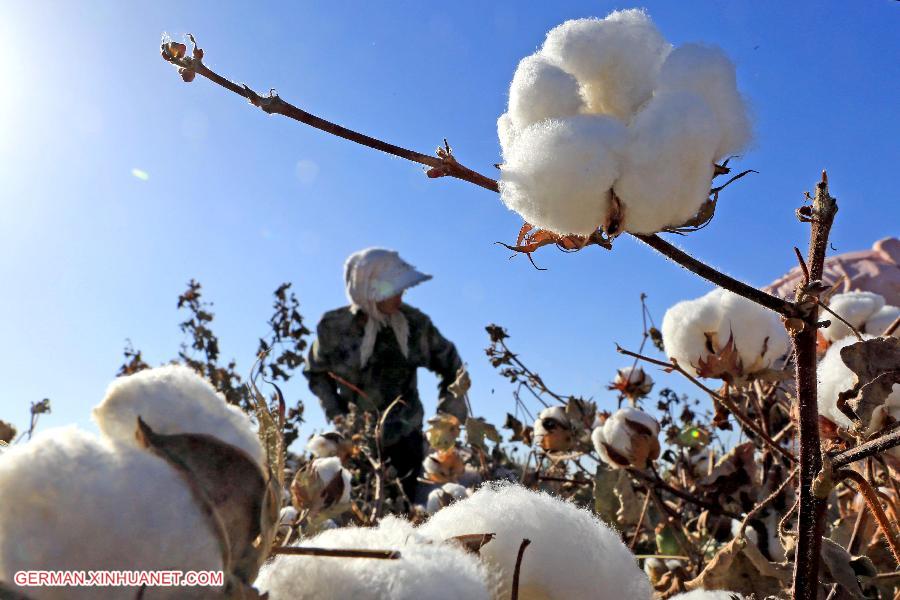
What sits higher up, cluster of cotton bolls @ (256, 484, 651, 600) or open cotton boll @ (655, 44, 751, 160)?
open cotton boll @ (655, 44, 751, 160)

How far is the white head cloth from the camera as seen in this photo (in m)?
4.51

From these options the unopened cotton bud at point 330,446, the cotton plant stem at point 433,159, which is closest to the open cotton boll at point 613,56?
the cotton plant stem at point 433,159

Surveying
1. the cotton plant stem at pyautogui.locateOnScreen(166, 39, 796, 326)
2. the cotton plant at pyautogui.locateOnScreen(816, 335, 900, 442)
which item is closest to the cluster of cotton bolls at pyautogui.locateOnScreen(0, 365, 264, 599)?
the cotton plant stem at pyautogui.locateOnScreen(166, 39, 796, 326)

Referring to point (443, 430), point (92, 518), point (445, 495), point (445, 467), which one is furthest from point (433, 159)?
point (445, 467)

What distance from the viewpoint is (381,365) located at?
463 centimetres

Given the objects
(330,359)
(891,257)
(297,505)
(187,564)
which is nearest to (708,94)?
(187,564)

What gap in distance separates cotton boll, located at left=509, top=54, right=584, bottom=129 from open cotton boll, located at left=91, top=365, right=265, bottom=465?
1.06 feet

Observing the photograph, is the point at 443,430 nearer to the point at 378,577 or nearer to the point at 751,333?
the point at 751,333

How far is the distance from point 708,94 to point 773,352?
1.94 ft

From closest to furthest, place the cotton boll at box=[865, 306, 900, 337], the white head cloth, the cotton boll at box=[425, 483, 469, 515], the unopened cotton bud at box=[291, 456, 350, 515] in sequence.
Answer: the cotton boll at box=[865, 306, 900, 337] → the unopened cotton bud at box=[291, 456, 350, 515] → the cotton boll at box=[425, 483, 469, 515] → the white head cloth

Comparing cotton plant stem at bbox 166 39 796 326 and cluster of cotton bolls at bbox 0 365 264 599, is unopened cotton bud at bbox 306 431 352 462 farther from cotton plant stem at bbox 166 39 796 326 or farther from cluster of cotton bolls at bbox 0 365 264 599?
cluster of cotton bolls at bbox 0 365 264 599

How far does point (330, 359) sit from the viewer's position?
4754 mm

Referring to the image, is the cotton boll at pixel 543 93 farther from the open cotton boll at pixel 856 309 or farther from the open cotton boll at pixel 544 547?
the open cotton boll at pixel 856 309

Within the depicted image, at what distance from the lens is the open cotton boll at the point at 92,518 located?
30cm
